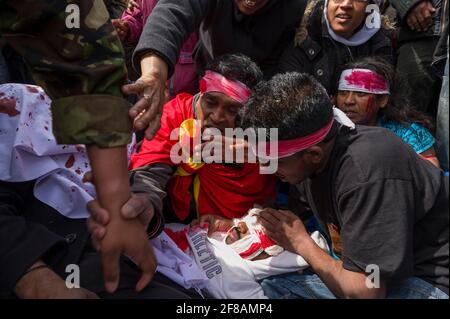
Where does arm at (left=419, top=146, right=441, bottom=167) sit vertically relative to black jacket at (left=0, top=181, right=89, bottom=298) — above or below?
above

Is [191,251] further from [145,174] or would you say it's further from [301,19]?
[301,19]

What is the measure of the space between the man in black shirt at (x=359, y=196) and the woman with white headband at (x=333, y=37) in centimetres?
87

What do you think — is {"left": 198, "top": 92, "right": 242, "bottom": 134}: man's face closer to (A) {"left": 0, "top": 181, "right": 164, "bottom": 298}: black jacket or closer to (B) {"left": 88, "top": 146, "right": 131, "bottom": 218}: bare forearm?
(A) {"left": 0, "top": 181, "right": 164, "bottom": 298}: black jacket

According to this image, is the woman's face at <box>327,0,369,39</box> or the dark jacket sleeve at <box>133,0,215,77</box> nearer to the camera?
the dark jacket sleeve at <box>133,0,215,77</box>

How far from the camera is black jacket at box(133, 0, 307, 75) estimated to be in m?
2.43

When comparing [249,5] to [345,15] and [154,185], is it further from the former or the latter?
[154,185]

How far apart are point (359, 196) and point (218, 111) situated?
104cm

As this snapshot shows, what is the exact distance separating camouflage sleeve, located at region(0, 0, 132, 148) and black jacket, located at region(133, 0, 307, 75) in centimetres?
91

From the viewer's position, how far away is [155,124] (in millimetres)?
1834

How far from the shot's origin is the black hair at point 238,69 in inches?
102

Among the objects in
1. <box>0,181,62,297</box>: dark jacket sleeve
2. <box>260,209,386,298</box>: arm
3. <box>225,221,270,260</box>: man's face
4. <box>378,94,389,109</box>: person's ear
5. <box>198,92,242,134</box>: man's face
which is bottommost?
<box>225,221,270,260</box>: man's face

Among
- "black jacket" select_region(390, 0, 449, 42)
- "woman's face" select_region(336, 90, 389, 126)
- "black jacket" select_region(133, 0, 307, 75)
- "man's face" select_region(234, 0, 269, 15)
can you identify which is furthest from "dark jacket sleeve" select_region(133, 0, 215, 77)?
"black jacket" select_region(390, 0, 449, 42)
